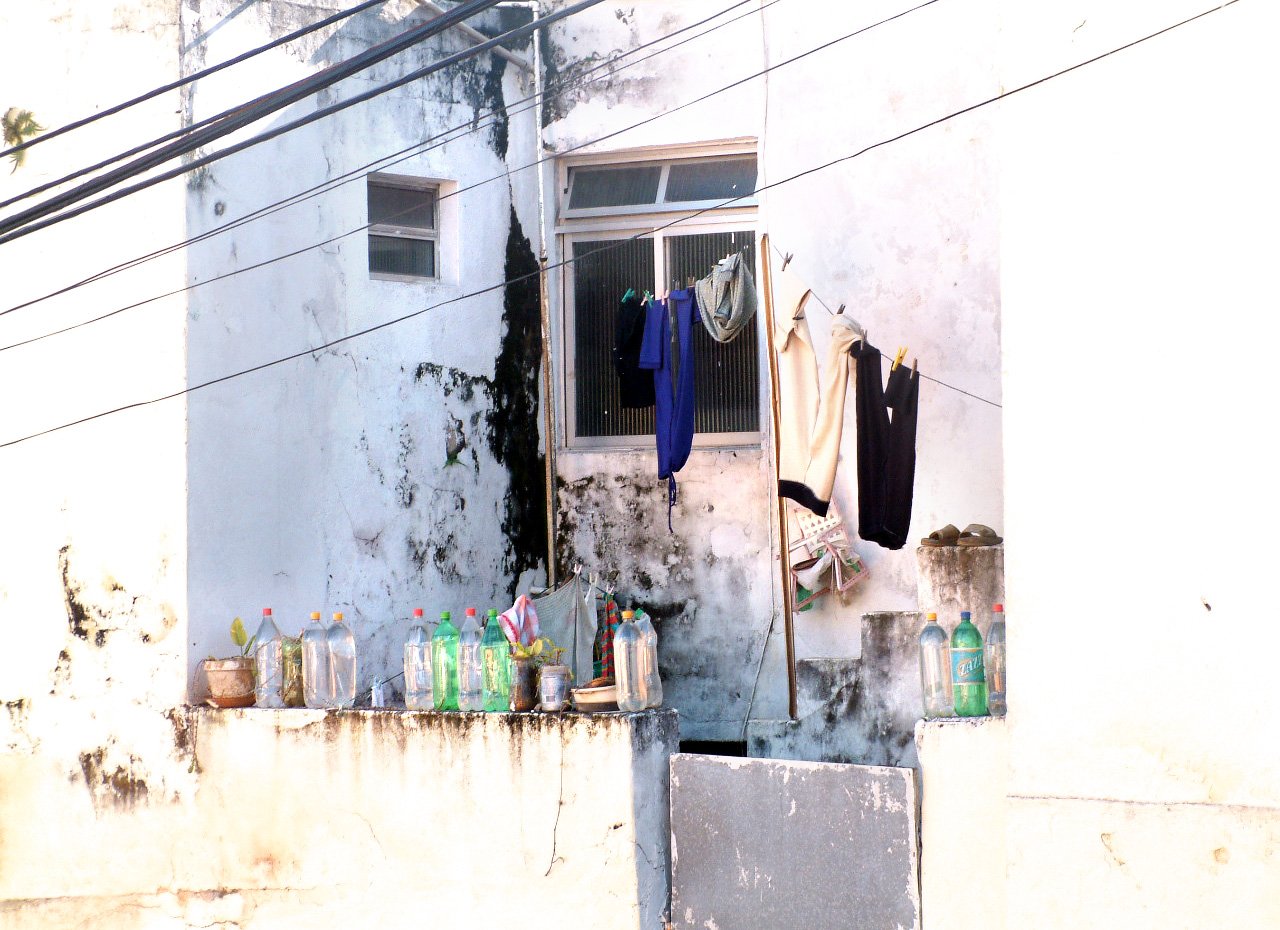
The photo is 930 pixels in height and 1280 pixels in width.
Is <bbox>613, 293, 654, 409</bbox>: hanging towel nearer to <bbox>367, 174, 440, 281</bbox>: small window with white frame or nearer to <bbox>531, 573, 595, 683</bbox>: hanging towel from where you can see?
<bbox>531, 573, 595, 683</bbox>: hanging towel

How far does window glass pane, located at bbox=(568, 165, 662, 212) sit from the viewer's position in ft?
33.5

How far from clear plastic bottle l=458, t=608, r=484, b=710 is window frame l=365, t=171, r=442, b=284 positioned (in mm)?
2724

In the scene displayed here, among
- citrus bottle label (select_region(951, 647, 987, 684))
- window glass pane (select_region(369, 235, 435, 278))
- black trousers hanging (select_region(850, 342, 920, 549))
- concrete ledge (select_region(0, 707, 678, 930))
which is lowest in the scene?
concrete ledge (select_region(0, 707, 678, 930))

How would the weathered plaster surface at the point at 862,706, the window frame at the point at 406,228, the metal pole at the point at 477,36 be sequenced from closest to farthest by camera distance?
the weathered plaster surface at the point at 862,706, the window frame at the point at 406,228, the metal pole at the point at 477,36

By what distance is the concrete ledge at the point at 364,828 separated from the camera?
6.91m

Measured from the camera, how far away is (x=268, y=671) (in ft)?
26.2

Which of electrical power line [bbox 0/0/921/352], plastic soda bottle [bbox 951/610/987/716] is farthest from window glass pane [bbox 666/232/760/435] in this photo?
plastic soda bottle [bbox 951/610/987/716]

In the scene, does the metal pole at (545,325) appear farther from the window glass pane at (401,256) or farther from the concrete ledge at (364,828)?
the concrete ledge at (364,828)

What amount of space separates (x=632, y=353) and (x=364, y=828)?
331cm

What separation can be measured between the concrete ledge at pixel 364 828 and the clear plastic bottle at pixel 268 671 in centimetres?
22

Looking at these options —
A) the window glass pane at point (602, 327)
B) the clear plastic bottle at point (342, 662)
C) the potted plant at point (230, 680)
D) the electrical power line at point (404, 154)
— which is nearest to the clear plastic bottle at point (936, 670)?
the clear plastic bottle at point (342, 662)

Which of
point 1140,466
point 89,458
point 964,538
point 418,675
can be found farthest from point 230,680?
point 1140,466

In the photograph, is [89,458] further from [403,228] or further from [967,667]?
[967,667]

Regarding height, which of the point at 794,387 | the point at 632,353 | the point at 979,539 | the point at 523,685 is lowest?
the point at 523,685
